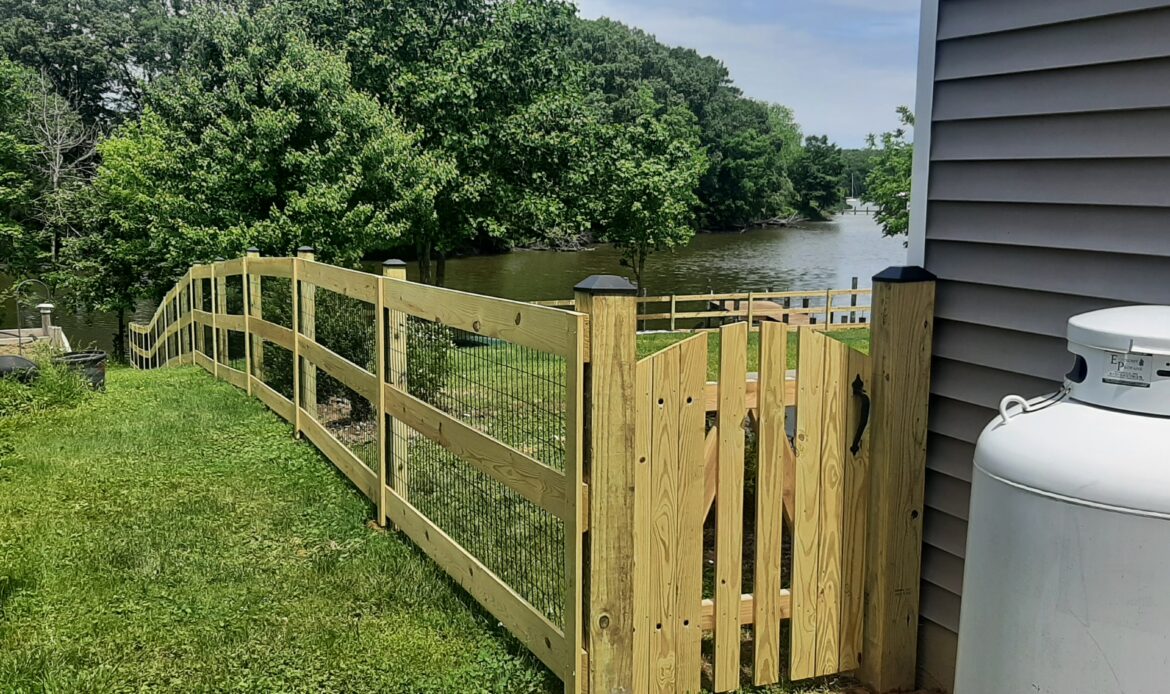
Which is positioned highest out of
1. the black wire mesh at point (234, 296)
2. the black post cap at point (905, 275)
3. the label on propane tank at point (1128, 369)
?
the black post cap at point (905, 275)

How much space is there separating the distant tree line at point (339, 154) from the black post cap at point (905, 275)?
12.9 meters

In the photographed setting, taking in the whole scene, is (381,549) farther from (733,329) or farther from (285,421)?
(285,421)

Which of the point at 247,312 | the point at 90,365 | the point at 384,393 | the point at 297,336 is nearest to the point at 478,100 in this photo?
the point at 90,365

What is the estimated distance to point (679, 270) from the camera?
42.8 meters

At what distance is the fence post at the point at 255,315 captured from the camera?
7648 mm

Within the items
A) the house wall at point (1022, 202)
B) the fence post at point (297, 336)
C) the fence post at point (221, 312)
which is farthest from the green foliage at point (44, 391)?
the house wall at point (1022, 202)

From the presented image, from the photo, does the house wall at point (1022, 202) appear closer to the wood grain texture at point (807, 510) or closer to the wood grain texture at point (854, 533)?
the wood grain texture at point (854, 533)

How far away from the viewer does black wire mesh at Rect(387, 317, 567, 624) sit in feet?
11.2

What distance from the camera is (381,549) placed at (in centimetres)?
430

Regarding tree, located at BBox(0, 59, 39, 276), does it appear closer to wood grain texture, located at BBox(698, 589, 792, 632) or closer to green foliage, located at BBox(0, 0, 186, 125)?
green foliage, located at BBox(0, 0, 186, 125)

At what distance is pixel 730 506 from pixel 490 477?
3.29 feet

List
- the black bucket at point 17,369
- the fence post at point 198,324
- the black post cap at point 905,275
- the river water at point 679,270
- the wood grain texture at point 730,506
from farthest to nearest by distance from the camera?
the river water at point 679,270 < the fence post at point 198,324 < the black bucket at point 17,369 < the black post cap at point 905,275 < the wood grain texture at point 730,506

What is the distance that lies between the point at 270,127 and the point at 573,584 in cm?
1349

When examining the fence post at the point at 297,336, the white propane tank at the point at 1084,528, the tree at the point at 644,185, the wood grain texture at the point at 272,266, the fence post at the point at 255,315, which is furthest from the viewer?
the tree at the point at 644,185
